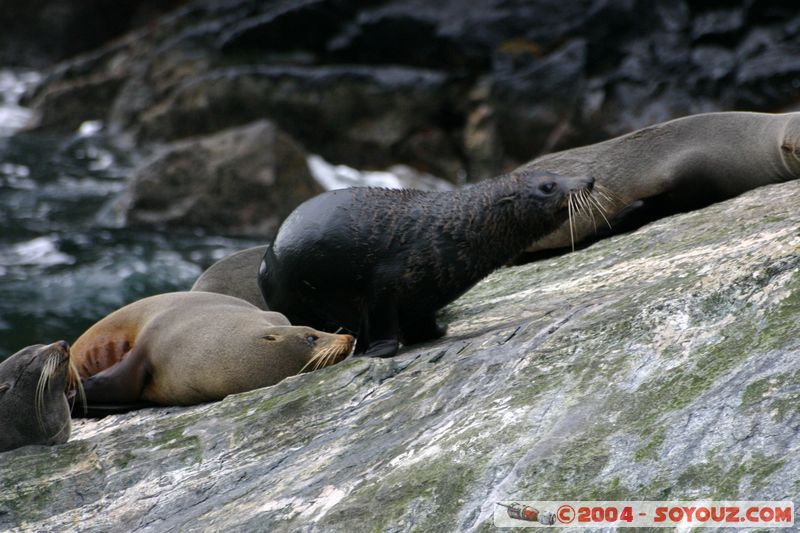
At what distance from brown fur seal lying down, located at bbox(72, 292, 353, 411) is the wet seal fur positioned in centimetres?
26

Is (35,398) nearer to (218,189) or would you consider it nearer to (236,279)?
(236,279)

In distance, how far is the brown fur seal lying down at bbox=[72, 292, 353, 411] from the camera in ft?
20.0

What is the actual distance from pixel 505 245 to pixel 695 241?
40.5 inches

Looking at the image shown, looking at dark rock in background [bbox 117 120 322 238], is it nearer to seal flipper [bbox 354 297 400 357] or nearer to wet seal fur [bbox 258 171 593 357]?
wet seal fur [bbox 258 171 593 357]

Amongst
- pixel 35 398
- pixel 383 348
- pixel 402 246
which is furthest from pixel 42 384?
pixel 402 246

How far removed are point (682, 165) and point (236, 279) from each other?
3.27 m

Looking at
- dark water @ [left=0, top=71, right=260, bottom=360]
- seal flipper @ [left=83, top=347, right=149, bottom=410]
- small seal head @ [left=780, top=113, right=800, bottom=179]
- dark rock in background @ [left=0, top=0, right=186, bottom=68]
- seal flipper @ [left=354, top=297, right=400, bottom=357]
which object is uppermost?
dark rock in background @ [left=0, top=0, right=186, bottom=68]

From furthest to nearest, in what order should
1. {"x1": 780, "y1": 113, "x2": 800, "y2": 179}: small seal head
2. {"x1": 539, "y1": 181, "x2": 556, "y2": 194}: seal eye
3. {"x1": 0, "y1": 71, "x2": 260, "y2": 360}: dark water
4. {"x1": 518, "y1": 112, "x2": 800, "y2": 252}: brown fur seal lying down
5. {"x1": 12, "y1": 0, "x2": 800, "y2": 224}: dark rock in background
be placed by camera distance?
1. {"x1": 12, "y1": 0, "x2": 800, "y2": 224}: dark rock in background
2. {"x1": 0, "y1": 71, "x2": 260, "y2": 360}: dark water
3. {"x1": 518, "y1": 112, "x2": 800, "y2": 252}: brown fur seal lying down
4. {"x1": 780, "y1": 113, "x2": 800, "y2": 179}: small seal head
5. {"x1": 539, "y1": 181, "x2": 556, "y2": 194}: seal eye

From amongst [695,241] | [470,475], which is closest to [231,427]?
[470,475]

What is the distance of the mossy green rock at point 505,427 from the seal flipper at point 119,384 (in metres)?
0.37

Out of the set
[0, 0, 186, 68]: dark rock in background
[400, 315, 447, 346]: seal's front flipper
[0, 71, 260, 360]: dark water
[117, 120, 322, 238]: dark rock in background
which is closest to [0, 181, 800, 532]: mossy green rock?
[400, 315, 447, 346]: seal's front flipper

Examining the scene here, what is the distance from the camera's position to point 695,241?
6.01 meters

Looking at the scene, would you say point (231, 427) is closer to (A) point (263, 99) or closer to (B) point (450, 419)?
(B) point (450, 419)

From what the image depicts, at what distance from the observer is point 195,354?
6.22 metres
